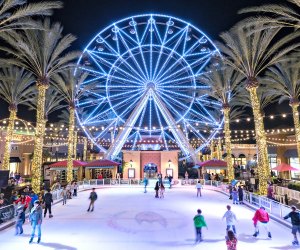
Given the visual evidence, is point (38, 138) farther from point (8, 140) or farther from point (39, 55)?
point (8, 140)

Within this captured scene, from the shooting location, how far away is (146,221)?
1144 cm

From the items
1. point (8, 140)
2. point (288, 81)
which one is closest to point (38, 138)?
point (8, 140)

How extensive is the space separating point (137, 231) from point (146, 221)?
66.5 inches

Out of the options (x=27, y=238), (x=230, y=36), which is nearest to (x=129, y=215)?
(x=27, y=238)

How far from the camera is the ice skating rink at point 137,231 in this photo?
27.2 ft

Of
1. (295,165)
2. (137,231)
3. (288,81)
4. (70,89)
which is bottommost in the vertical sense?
(137,231)

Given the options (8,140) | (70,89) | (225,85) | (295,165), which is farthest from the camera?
(295,165)

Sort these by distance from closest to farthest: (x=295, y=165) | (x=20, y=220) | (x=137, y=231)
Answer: (x=20, y=220) < (x=137, y=231) < (x=295, y=165)

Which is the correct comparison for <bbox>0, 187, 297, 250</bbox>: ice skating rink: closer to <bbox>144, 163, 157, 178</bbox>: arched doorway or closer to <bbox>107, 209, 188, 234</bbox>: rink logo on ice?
<bbox>107, 209, 188, 234</bbox>: rink logo on ice

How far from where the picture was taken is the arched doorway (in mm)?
34781

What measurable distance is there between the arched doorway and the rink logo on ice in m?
20.8

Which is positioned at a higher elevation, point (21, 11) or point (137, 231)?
point (21, 11)

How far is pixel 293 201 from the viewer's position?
16.7m

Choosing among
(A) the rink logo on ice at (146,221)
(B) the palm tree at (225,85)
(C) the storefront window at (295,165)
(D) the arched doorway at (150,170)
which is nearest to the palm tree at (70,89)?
(D) the arched doorway at (150,170)
